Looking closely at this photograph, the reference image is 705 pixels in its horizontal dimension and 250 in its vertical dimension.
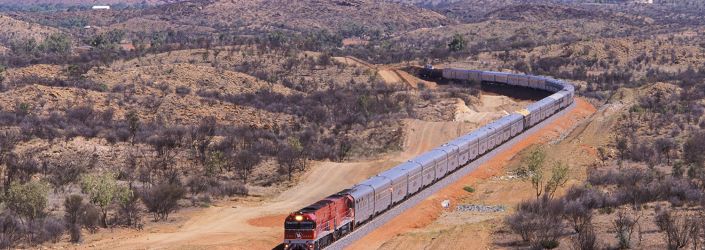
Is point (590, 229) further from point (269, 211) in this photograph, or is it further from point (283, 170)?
point (283, 170)

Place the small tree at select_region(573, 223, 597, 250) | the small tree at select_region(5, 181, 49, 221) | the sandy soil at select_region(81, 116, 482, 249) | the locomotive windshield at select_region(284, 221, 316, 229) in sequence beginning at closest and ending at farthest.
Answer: the small tree at select_region(573, 223, 597, 250) < the locomotive windshield at select_region(284, 221, 316, 229) < the sandy soil at select_region(81, 116, 482, 249) < the small tree at select_region(5, 181, 49, 221)

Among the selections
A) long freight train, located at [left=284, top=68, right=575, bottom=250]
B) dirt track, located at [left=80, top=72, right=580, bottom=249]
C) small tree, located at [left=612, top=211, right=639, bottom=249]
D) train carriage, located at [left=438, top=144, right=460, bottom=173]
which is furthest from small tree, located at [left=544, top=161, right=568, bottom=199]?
small tree, located at [left=612, top=211, right=639, bottom=249]

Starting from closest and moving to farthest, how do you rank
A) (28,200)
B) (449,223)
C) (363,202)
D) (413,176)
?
(363,202)
(28,200)
(449,223)
(413,176)

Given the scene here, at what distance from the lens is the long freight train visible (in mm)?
34625

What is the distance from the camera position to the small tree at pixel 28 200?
4128 cm

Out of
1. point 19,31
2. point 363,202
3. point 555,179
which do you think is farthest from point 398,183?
point 19,31

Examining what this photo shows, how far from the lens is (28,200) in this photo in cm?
4134

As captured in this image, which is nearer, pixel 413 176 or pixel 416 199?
pixel 413 176

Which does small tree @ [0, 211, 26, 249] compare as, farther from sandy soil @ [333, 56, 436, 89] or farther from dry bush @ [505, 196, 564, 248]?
sandy soil @ [333, 56, 436, 89]

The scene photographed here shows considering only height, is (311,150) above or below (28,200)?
below

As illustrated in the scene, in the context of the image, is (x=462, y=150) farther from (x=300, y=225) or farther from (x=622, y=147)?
(x=300, y=225)

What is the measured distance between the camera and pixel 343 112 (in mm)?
83750

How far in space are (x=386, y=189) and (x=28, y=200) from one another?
17.7 metres

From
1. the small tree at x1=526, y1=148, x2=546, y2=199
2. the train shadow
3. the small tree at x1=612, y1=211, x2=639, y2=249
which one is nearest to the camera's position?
the small tree at x1=612, y1=211, x2=639, y2=249
